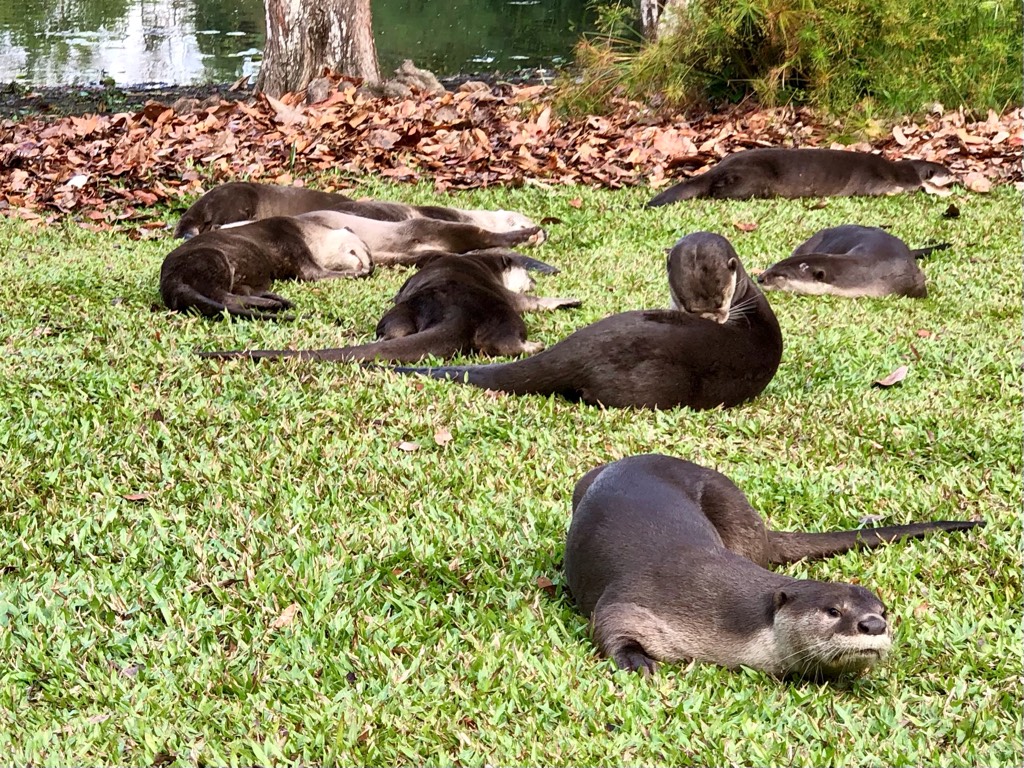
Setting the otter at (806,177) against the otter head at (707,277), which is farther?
the otter at (806,177)

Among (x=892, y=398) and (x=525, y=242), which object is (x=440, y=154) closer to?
(x=525, y=242)

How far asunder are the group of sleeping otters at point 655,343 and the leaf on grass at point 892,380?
568 mm

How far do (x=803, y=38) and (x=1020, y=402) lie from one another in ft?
24.9

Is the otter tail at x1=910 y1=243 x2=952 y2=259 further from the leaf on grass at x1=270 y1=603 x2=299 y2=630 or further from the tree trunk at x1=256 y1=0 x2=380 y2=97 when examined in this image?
the tree trunk at x1=256 y1=0 x2=380 y2=97

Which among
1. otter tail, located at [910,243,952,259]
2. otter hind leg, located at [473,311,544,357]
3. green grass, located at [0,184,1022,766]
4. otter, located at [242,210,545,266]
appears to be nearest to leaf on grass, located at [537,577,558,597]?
green grass, located at [0,184,1022,766]

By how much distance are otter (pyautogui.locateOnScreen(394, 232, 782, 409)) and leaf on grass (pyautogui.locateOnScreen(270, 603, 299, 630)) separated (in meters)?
1.92

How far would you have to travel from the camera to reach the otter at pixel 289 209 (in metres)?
8.37

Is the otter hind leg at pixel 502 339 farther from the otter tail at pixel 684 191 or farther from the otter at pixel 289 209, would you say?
the otter tail at pixel 684 191

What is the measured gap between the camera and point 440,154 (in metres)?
11.1

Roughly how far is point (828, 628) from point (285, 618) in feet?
4.48

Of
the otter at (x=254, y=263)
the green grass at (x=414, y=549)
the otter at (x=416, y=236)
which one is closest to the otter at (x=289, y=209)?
the otter at (x=416, y=236)

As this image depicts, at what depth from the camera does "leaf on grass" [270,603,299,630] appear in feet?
10.1

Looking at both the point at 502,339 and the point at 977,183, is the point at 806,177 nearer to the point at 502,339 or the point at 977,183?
the point at 977,183

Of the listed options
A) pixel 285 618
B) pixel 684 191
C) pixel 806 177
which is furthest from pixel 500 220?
pixel 285 618
